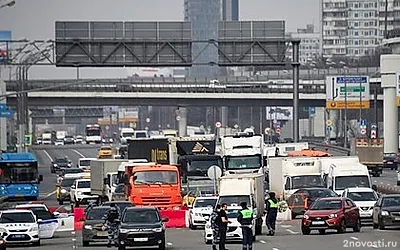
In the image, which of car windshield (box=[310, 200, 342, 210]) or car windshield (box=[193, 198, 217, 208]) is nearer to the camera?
car windshield (box=[310, 200, 342, 210])

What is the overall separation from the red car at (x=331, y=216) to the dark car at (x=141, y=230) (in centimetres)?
720

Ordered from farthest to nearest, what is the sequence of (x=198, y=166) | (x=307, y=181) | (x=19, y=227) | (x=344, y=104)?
(x=344, y=104), (x=198, y=166), (x=307, y=181), (x=19, y=227)

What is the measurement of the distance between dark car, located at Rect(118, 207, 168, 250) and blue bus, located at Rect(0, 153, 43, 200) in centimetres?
3480

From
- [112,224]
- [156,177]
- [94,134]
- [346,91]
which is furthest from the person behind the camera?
Answer: [94,134]

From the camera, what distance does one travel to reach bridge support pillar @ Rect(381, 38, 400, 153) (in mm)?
113312

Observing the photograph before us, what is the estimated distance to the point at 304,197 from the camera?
5512 cm

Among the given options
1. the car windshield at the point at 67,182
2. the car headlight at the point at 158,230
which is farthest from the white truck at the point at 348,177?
the car windshield at the point at 67,182

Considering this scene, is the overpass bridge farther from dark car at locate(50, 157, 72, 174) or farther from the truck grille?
the truck grille

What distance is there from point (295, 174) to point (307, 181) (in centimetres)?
71

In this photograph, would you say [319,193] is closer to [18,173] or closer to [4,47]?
[18,173]

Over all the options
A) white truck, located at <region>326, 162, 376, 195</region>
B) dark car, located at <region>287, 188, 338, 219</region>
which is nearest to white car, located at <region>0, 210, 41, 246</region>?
dark car, located at <region>287, 188, 338, 219</region>

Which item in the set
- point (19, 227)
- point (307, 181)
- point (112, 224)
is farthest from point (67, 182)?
point (112, 224)

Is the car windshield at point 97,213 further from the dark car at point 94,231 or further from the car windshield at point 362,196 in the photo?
the car windshield at point 362,196

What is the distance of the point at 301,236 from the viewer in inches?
1763
